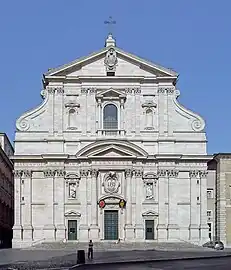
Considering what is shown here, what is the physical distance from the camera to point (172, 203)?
6309 centimetres

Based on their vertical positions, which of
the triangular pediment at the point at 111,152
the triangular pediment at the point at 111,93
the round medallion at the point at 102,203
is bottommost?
the round medallion at the point at 102,203

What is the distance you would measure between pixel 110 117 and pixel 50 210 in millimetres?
9817

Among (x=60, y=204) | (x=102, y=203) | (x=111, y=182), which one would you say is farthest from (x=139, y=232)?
(x=60, y=204)

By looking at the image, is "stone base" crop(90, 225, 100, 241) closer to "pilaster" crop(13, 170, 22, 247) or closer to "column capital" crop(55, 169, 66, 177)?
"column capital" crop(55, 169, 66, 177)

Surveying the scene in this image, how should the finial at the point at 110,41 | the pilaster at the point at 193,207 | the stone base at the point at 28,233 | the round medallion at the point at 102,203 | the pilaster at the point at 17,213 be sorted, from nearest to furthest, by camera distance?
the pilaster at the point at 17,213
the stone base at the point at 28,233
the round medallion at the point at 102,203
the pilaster at the point at 193,207
the finial at the point at 110,41

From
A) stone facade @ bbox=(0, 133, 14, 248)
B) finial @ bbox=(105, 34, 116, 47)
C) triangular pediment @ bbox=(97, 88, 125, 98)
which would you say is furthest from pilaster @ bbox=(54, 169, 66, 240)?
stone facade @ bbox=(0, 133, 14, 248)

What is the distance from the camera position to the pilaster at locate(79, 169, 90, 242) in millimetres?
62188

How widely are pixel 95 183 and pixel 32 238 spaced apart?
7263mm

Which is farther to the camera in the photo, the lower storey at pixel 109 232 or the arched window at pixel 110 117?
the arched window at pixel 110 117

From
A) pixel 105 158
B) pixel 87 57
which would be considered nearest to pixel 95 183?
pixel 105 158

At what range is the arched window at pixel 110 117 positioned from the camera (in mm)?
63844

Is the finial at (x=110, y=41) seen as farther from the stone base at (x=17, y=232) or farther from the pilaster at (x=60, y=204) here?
the stone base at (x=17, y=232)

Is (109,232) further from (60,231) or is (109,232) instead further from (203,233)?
(203,233)

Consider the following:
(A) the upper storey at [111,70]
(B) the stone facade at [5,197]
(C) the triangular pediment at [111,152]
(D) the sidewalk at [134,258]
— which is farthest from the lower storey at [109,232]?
(D) the sidewalk at [134,258]
